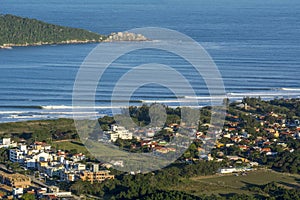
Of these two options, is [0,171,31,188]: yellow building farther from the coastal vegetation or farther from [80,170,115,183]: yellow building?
[80,170,115,183]: yellow building

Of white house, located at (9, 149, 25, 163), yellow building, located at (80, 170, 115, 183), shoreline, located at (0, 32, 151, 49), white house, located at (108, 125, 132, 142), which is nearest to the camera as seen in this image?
yellow building, located at (80, 170, 115, 183)

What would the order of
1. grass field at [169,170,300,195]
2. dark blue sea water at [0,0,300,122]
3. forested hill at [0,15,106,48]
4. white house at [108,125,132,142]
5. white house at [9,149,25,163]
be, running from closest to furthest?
grass field at [169,170,300,195]
white house at [9,149,25,163]
white house at [108,125,132,142]
dark blue sea water at [0,0,300,122]
forested hill at [0,15,106,48]

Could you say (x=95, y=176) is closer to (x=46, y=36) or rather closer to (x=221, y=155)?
(x=221, y=155)

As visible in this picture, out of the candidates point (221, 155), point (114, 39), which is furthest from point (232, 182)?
point (114, 39)

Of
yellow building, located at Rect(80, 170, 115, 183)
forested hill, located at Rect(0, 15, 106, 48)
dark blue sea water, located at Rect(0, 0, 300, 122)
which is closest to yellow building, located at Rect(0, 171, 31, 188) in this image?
yellow building, located at Rect(80, 170, 115, 183)

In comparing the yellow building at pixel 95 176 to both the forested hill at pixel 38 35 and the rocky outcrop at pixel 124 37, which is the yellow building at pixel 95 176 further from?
the rocky outcrop at pixel 124 37

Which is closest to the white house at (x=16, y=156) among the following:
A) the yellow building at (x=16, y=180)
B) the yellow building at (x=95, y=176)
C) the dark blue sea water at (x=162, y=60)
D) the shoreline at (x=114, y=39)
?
the yellow building at (x=16, y=180)
